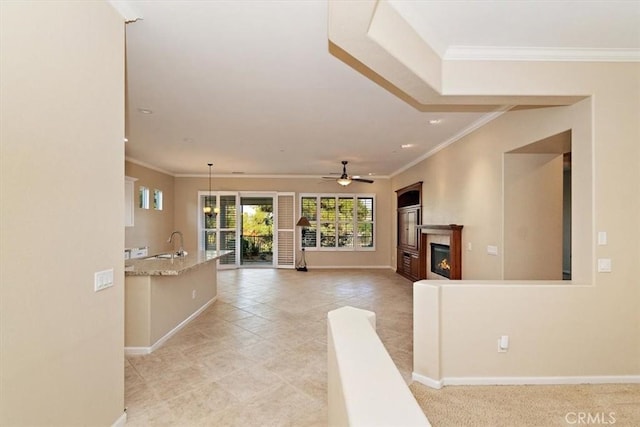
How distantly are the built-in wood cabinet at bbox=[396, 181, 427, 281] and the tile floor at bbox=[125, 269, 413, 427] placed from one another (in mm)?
1196

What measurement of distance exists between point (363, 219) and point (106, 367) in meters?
8.46

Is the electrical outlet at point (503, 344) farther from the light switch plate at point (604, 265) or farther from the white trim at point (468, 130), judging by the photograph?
the white trim at point (468, 130)

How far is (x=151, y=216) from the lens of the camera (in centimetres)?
830

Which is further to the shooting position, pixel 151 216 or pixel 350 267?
pixel 350 267

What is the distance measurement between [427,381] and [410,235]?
5.38 m

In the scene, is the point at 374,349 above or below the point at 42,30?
below

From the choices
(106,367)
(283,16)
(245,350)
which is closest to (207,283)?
(245,350)

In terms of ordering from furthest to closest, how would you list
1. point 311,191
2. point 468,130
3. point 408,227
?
point 311,191 → point 408,227 → point 468,130

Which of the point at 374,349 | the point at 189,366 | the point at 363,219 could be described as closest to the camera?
the point at 374,349

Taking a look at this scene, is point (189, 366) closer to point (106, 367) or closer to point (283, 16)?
point (106, 367)

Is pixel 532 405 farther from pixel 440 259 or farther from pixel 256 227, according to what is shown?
pixel 256 227

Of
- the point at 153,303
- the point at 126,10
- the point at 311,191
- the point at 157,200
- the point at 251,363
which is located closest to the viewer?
the point at 126,10

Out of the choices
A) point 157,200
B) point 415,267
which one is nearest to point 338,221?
point 415,267

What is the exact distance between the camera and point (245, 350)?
11.8ft
